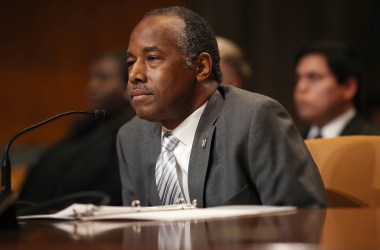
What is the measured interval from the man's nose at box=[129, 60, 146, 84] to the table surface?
2.24 feet

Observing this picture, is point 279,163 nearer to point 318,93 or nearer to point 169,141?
point 169,141

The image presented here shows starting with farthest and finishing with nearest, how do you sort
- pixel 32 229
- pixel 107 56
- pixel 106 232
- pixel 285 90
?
pixel 285 90 < pixel 107 56 < pixel 32 229 < pixel 106 232

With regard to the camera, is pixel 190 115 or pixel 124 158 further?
pixel 124 158

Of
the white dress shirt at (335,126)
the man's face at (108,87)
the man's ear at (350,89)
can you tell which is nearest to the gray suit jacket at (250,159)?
the white dress shirt at (335,126)

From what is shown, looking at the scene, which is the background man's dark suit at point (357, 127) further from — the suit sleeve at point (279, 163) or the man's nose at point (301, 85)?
the suit sleeve at point (279, 163)

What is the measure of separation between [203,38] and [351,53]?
6.29 ft

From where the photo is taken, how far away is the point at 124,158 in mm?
2314

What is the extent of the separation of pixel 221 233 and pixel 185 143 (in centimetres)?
94

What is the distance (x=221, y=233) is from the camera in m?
1.13

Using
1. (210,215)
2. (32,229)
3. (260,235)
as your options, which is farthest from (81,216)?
(260,235)

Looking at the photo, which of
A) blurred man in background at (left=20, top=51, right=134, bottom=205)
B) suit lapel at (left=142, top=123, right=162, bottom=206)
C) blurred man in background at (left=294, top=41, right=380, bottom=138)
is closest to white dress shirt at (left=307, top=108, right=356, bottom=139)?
blurred man in background at (left=294, top=41, right=380, bottom=138)

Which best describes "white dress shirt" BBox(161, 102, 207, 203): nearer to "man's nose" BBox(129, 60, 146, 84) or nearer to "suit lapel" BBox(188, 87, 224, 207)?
"suit lapel" BBox(188, 87, 224, 207)

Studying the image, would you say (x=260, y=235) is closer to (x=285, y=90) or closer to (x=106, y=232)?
(x=106, y=232)

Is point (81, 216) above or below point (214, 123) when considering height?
below
